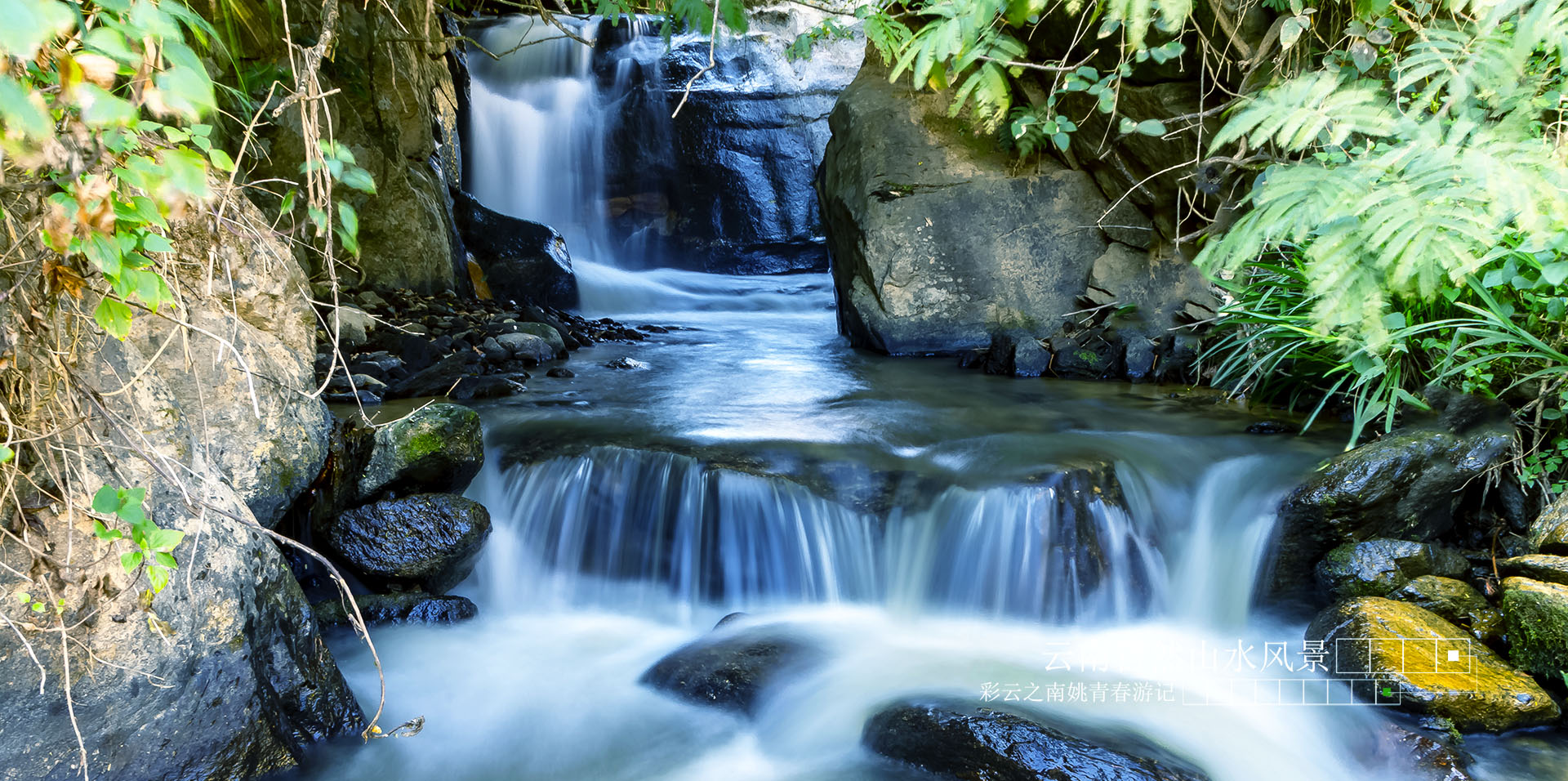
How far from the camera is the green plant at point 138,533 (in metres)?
1.79

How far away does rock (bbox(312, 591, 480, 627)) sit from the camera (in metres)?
3.42

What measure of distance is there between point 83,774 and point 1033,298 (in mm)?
5938

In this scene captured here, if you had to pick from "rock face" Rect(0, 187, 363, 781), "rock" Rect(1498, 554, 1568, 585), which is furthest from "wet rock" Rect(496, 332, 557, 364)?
"rock" Rect(1498, 554, 1568, 585)

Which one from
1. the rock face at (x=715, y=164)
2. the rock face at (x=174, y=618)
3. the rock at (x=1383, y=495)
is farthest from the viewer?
the rock face at (x=715, y=164)

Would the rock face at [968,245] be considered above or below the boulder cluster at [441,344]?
above

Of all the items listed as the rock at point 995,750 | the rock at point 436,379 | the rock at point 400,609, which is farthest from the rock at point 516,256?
the rock at point 995,750

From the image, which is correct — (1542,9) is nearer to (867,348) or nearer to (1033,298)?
(1033,298)

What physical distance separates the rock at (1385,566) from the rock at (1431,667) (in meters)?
0.20

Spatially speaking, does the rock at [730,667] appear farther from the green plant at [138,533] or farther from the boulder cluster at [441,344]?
the boulder cluster at [441,344]

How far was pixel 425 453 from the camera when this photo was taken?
3775 mm

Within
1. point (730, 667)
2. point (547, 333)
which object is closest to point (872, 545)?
point (730, 667)

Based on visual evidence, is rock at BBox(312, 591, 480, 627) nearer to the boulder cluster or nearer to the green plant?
the boulder cluster

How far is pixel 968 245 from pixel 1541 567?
436 cm

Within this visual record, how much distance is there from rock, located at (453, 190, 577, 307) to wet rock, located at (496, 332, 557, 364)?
1.93 m
